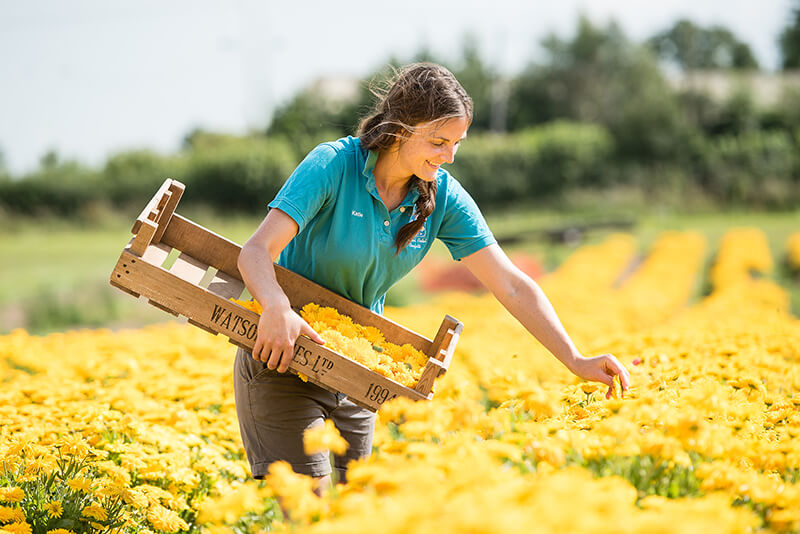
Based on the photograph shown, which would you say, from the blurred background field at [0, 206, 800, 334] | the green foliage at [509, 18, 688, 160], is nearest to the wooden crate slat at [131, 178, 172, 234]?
the blurred background field at [0, 206, 800, 334]

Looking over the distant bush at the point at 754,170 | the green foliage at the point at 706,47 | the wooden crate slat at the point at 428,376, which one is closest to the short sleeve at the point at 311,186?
the wooden crate slat at the point at 428,376

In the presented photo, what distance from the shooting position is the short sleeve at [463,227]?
106 inches

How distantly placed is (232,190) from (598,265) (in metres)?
21.5

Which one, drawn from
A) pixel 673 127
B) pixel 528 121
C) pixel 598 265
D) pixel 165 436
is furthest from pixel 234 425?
pixel 528 121

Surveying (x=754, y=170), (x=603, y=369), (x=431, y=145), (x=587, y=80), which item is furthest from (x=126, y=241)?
(x=587, y=80)

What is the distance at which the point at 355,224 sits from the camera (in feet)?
8.13

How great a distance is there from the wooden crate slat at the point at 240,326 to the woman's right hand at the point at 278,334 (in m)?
0.07

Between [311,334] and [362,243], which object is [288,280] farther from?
[311,334]

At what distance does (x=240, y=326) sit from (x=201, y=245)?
69 centimetres

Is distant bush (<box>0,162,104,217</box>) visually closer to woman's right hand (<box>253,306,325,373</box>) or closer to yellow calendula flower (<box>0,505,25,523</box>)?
yellow calendula flower (<box>0,505,25,523</box>)

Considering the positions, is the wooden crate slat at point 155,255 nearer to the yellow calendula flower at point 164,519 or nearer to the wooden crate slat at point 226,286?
the wooden crate slat at point 226,286

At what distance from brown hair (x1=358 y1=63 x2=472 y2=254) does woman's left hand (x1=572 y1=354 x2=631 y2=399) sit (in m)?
0.76

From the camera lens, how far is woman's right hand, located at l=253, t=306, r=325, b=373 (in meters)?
2.17

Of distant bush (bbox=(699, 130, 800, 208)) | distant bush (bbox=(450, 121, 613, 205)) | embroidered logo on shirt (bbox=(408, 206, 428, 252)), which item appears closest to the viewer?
embroidered logo on shirt (bbox=(408, 206, 428, 252))
